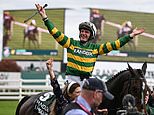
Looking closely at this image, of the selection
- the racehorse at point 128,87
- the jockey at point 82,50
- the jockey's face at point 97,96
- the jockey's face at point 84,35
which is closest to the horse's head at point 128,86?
the racehorse at point 128,87

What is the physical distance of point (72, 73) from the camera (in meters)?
9.16

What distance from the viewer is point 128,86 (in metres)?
8.72

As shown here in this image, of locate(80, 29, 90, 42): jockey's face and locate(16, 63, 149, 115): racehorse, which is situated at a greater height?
locate(80, 29, 90, 42): jockey's face

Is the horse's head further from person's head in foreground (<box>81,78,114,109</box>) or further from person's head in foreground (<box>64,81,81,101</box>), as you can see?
person's head in foreground (<box>81,78,114,109</box>)

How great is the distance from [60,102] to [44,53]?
68136 mm

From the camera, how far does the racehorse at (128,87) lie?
8375mm

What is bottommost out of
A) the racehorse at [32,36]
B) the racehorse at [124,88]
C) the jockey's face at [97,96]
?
the racehorse at [32,36]

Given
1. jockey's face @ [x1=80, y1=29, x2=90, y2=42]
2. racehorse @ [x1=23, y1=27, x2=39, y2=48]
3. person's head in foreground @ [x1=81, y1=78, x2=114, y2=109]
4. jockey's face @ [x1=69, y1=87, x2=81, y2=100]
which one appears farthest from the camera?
racehorse @ [x1=23, y1=27, x2=39, y2=48]

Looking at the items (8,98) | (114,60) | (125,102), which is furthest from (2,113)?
(114,60)

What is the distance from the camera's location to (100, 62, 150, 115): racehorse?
330 inches

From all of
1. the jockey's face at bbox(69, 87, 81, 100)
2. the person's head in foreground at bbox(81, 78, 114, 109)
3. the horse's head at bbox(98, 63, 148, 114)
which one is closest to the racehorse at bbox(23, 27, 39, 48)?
the horse's head at bbox(98, 63, 148, 114)

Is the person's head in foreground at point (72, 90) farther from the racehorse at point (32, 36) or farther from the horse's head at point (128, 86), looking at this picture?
the racehorse at point (32, 36)

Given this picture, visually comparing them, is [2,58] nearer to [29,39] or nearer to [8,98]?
[29,39]

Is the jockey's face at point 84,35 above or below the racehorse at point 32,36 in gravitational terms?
above
